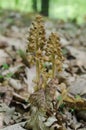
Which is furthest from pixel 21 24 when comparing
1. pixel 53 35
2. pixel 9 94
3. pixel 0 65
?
pixel 53 35

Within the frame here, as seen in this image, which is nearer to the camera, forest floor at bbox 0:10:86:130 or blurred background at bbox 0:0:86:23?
forest floor at bbox 0:10:86:130

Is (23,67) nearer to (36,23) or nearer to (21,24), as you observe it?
(36,23)

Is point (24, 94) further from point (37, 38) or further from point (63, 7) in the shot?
point (63, 7)

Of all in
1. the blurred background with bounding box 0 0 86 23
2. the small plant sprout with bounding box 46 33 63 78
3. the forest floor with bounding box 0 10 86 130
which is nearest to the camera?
the small plant sprout with bounding box 46 33 63 78

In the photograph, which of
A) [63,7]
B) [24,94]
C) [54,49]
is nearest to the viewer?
[54,49]

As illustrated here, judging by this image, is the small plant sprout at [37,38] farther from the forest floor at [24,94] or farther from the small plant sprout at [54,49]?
the forest floor at [24,94]

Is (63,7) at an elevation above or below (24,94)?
below

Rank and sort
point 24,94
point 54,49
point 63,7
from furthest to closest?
1. point 63,7
2. point 24,94
3. point 54,49

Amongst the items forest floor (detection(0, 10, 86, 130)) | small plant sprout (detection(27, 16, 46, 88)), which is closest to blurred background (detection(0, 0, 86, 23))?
forest floor (detection(0, 10, 86, 130))

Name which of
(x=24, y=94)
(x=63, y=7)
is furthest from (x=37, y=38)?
(x=63, y=7)

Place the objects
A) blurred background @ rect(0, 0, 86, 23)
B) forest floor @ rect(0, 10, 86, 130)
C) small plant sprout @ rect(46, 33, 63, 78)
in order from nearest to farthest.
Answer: small plant sprout @ rect(46, 33, 63, 78), forest floor @ rect(0, 10, 86, 130), blurred background @ rect(0, 0, 86, 23)

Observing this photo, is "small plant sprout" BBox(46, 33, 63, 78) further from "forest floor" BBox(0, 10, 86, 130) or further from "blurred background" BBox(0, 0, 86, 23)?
"blurred background" BBox(0, 0, 86, 23)

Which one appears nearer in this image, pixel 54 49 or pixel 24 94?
pixel 54 49

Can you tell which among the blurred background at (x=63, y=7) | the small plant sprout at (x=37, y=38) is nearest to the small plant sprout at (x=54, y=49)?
the small plant sprout at (x=37, y=38)
